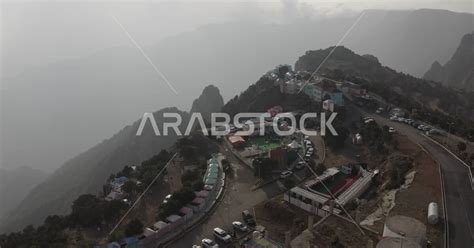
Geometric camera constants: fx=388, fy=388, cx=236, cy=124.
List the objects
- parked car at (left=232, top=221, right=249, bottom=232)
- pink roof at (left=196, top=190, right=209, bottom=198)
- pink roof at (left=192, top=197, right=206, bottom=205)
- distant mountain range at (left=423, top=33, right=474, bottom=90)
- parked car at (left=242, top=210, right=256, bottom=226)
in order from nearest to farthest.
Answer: parked car at (left=232, top=221, right=249, bottom=232) → parked car at (left=242, top=210, right=256, bottom=226) → pink roof at (left=192, top=197, right=206, bottom=205) → pink roof at (left=196, top=190, right=209, bottom=198) → distant mountain range at (left=423, top=33, right=474, bottom=90)

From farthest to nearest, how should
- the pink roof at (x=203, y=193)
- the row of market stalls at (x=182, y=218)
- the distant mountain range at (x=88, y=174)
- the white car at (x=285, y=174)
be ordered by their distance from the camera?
the distant mountain range at (x=88, y=174) → the white car at (x=285, y=174) → the pink roof at (x=203, y=193) → the row of market stalls at (x=182, y=218)

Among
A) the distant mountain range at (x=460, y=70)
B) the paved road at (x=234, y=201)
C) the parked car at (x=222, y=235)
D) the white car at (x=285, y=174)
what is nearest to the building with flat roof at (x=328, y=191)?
the white car at (x=285, y=174)

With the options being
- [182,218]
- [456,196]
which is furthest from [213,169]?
[456,196]

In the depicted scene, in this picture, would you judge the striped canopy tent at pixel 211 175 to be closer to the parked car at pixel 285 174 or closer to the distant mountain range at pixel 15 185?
the parked car at pixel 285 174

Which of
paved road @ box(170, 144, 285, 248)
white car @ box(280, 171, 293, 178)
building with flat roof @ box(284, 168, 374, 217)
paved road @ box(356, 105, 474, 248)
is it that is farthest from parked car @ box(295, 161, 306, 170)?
paved road @ box(356, 105, 474, 248)

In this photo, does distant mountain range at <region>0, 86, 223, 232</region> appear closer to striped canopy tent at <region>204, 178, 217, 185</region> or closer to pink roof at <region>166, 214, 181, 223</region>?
striped canopy tent at <region>204, 178, 217, 185</region>

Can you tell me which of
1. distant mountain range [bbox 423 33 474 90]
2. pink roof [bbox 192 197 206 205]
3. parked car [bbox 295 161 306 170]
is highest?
pink roof [bbox 192 197 206 205]
